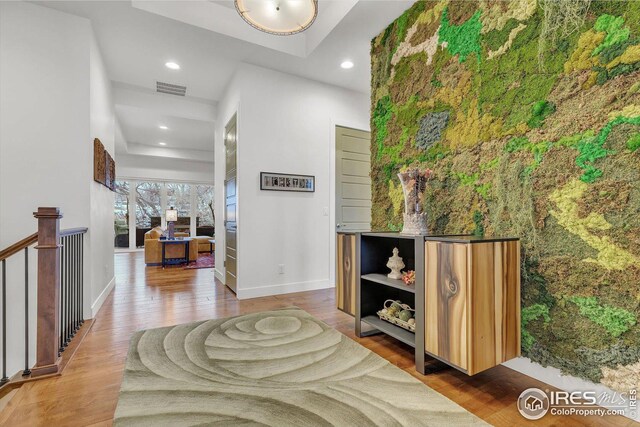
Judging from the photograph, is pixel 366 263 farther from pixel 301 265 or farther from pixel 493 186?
pixel 301 265

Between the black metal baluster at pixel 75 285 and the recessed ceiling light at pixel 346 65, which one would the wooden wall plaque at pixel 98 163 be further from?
the recessed ceiling light at pixel 346 65

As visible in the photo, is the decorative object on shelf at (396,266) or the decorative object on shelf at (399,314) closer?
the decorative object on shelf at (399,314)

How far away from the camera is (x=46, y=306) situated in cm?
193

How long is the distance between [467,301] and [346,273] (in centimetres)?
119

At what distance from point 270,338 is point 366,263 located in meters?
0.99

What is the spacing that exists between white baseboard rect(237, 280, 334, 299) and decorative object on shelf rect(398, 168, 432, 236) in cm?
221

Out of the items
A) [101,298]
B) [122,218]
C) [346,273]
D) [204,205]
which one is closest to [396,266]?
[346,273]

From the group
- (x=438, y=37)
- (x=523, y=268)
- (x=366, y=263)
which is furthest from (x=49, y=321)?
(x=438, y=37)

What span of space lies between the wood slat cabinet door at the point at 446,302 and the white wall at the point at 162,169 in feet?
29.7

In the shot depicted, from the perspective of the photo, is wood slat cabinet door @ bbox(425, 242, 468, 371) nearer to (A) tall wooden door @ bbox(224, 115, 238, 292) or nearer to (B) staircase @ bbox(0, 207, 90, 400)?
(B) staircase @ bbox(0, 207, 90, 400)

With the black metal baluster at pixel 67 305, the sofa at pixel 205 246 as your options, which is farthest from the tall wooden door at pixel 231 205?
the sofa at pixel 205 246

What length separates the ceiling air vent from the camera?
453cm

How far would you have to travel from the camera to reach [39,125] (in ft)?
9.00

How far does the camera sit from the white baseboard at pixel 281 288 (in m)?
3.67
